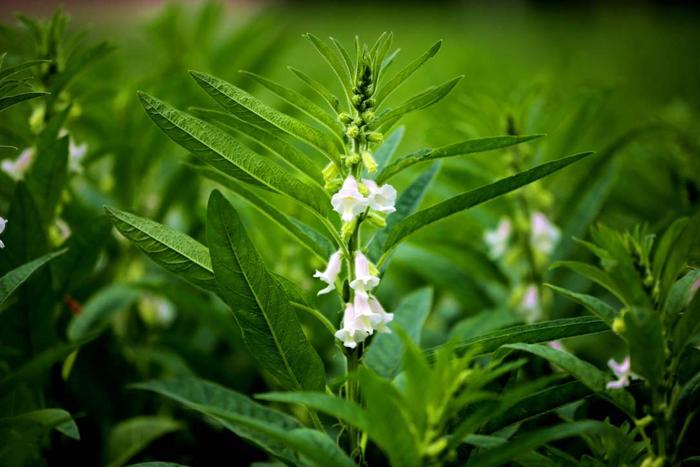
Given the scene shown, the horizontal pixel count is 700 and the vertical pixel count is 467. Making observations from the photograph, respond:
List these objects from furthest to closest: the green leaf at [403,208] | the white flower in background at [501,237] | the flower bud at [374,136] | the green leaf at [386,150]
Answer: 1. the white flower in background at [501,237]
2. the green leaf at [386,150]
3. the green leaf at [403,208]
4. the flower bud at [374,136]

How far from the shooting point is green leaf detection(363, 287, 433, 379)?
155 cm

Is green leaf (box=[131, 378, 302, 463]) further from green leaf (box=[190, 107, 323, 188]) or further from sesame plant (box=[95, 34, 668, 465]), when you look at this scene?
green leaf (box=[190, 107, 323, 188])

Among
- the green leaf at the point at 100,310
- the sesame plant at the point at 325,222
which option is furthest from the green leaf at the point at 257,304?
the green leaf at the point at 100,310

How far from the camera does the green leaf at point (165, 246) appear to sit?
1.29 m

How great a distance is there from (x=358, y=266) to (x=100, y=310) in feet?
3.32

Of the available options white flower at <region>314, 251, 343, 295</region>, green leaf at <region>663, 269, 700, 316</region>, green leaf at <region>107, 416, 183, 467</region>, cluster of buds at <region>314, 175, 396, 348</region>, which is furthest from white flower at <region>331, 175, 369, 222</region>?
green leaf at <region>107, 416, 183, 467</region>

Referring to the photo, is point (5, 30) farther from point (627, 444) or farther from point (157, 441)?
point (627, 444)

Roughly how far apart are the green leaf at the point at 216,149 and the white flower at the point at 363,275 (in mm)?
163

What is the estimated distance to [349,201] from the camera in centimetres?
123

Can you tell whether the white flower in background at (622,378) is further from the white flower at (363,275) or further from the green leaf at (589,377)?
the white flower at (363,275)

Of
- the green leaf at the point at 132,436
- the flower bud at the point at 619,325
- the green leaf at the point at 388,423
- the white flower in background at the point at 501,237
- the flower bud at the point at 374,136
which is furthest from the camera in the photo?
the white flower in background at the point at 501,237

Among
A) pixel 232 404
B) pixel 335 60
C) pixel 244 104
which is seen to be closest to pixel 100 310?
pixel 232 404

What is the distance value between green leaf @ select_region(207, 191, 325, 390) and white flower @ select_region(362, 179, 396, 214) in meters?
0.24

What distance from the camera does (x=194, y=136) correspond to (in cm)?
126
